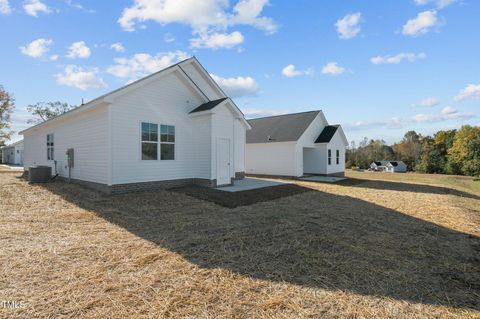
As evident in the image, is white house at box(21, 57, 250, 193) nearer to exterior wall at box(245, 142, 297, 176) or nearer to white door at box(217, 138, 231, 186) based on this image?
white door at box(217, 138, 231, 186)

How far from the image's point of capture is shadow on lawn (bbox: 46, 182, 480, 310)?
A: 12.2 ft

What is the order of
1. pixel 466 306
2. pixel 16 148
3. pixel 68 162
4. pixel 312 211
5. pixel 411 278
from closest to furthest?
1. pixel 466 306
2. pixel 411 278
3. pixel 312 211
4. pixel 68 162
5. pixel 16 148

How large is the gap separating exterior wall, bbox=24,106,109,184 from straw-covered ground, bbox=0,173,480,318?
9.56 ft

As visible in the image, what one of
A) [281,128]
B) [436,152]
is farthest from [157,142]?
[436,152]

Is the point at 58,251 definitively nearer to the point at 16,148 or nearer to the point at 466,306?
the point at 466,306

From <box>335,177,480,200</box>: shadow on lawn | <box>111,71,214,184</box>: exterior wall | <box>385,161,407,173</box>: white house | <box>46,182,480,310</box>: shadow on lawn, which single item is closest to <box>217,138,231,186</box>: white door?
<box>111,71,214,184</box>: exterior wall

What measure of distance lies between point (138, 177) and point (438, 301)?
10.2 metres

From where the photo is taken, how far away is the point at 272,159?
21.1m

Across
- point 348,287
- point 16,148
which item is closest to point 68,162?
point 348,287

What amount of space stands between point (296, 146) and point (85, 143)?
13634 mm

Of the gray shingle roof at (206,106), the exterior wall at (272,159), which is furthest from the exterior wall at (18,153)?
the gray shingle roof at (206,106)

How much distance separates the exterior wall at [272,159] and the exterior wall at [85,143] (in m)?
13.1

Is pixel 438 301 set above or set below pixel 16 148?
below

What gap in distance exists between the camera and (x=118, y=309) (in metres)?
2.95
